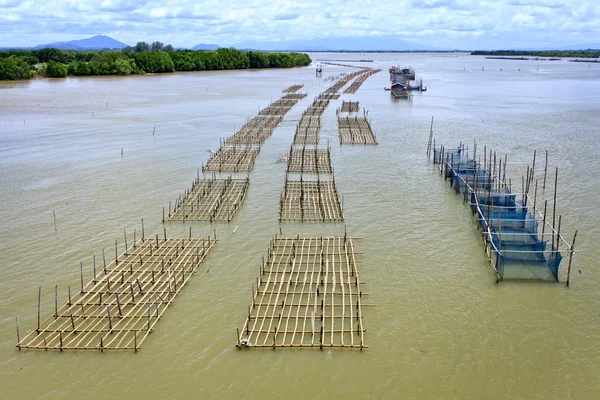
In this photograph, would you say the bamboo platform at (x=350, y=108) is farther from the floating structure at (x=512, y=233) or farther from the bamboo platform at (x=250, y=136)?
the floating structure at (x=512, y=233)

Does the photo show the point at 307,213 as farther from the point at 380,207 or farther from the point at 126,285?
the point at 126,285

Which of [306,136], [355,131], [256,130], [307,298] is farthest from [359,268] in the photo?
[256,130]

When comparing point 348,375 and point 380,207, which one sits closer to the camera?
point 348,375

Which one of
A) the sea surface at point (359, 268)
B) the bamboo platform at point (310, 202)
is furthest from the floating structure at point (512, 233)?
the bamboo platform at point (310, 202)

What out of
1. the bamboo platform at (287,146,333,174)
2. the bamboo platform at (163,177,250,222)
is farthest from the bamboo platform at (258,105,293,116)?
the bamboo platform at (163,177,250,222)

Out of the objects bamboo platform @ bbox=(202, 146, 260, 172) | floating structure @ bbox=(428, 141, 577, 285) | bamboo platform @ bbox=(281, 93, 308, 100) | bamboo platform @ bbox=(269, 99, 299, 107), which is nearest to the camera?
floating structure @ bbox=(428, 141, 577, 285)

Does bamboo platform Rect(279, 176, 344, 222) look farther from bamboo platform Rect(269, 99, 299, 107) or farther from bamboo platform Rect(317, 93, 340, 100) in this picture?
bamboo platform Rect(317, 93, 340, 100)

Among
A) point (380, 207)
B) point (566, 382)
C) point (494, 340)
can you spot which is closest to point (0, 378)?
point (494, 340)
